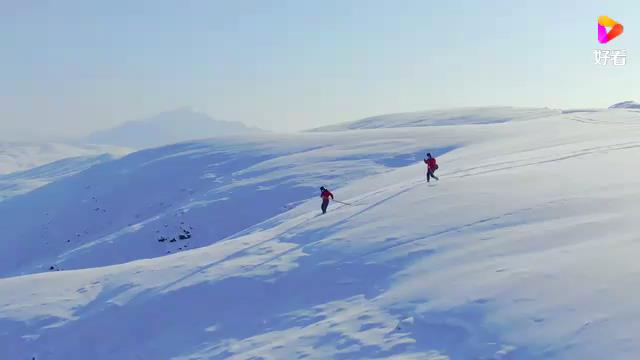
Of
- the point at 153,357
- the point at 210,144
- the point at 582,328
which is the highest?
the point at 210,144

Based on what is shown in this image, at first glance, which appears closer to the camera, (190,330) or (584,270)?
(584,270)

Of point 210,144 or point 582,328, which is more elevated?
point 210,144

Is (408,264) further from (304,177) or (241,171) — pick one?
(241,171)

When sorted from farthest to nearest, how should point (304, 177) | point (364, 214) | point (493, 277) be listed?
point (304, 177), point (364, 214), point (493, 277)

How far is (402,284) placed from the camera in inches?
569

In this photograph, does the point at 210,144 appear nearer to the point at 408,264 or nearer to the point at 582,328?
the point at 408,264

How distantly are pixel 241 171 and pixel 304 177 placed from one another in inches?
379

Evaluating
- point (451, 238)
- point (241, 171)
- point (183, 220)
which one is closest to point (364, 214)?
point (451, 238)

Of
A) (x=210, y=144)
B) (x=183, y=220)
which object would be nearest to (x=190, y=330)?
(x=183, y=220)

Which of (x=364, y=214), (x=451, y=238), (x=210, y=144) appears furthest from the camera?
(x=210, y=144)

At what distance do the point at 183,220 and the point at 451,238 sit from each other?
24.0 meters

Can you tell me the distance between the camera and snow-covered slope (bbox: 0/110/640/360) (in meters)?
11.1

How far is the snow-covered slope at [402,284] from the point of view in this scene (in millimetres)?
11062

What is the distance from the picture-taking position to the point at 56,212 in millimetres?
50406
